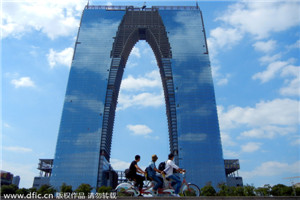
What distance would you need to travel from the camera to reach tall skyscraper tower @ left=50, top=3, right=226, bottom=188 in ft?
348

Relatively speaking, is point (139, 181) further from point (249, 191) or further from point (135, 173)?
point (249, 191)

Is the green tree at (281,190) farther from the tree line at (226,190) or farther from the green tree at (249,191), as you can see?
the green tree at (249,191)

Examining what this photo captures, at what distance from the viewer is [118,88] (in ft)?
461

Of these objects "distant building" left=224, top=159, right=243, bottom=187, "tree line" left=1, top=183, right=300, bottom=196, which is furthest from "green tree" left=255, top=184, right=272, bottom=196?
"distant building" left=224, top=159, right=243, bottom=187

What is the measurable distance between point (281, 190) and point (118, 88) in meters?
94.5

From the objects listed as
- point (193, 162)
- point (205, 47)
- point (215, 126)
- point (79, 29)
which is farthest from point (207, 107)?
point (79, 29)

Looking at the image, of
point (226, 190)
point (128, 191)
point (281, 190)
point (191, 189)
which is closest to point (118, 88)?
point (226, 190)

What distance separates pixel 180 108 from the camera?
377ft

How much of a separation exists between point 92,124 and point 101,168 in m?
21.2

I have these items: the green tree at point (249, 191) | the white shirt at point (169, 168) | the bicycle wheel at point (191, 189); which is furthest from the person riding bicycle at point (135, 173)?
the green tree at point (249, 191)

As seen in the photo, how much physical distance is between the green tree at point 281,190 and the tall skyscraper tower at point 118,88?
20.5 meters

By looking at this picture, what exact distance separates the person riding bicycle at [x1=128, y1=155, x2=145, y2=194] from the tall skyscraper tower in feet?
305

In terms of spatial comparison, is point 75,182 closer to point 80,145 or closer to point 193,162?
point 80,145

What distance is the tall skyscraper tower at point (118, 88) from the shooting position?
10612 cm
